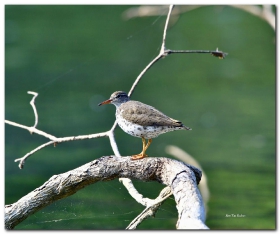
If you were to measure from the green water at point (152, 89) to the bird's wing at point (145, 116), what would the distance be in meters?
4.04

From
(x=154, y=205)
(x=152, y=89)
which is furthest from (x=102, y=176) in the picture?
(x=152, y=89)

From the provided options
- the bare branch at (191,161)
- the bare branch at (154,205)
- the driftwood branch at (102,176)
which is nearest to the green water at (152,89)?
the bare branch at (191,161)

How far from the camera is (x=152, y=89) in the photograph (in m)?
12.0

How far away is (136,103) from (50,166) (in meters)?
5.16

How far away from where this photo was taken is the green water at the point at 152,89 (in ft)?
30.4

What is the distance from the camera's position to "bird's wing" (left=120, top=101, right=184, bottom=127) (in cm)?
406

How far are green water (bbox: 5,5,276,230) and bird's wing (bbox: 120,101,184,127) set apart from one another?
4045 mm

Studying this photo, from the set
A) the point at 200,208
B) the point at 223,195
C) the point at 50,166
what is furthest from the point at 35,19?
the point at 200,208

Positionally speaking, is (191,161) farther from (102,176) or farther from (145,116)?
(102,176)

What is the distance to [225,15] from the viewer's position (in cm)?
1315

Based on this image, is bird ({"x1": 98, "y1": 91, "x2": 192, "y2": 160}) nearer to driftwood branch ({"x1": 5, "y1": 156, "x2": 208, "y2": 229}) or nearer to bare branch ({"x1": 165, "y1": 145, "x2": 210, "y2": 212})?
driftwood branch ({"x1": 5, "y1": 156, "x2": 208, "y2": 229})

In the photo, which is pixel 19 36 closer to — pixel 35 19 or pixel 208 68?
pixel 35 19

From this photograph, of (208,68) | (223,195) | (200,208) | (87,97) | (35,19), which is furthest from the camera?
(208,68)

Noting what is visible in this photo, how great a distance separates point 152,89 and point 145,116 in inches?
313
